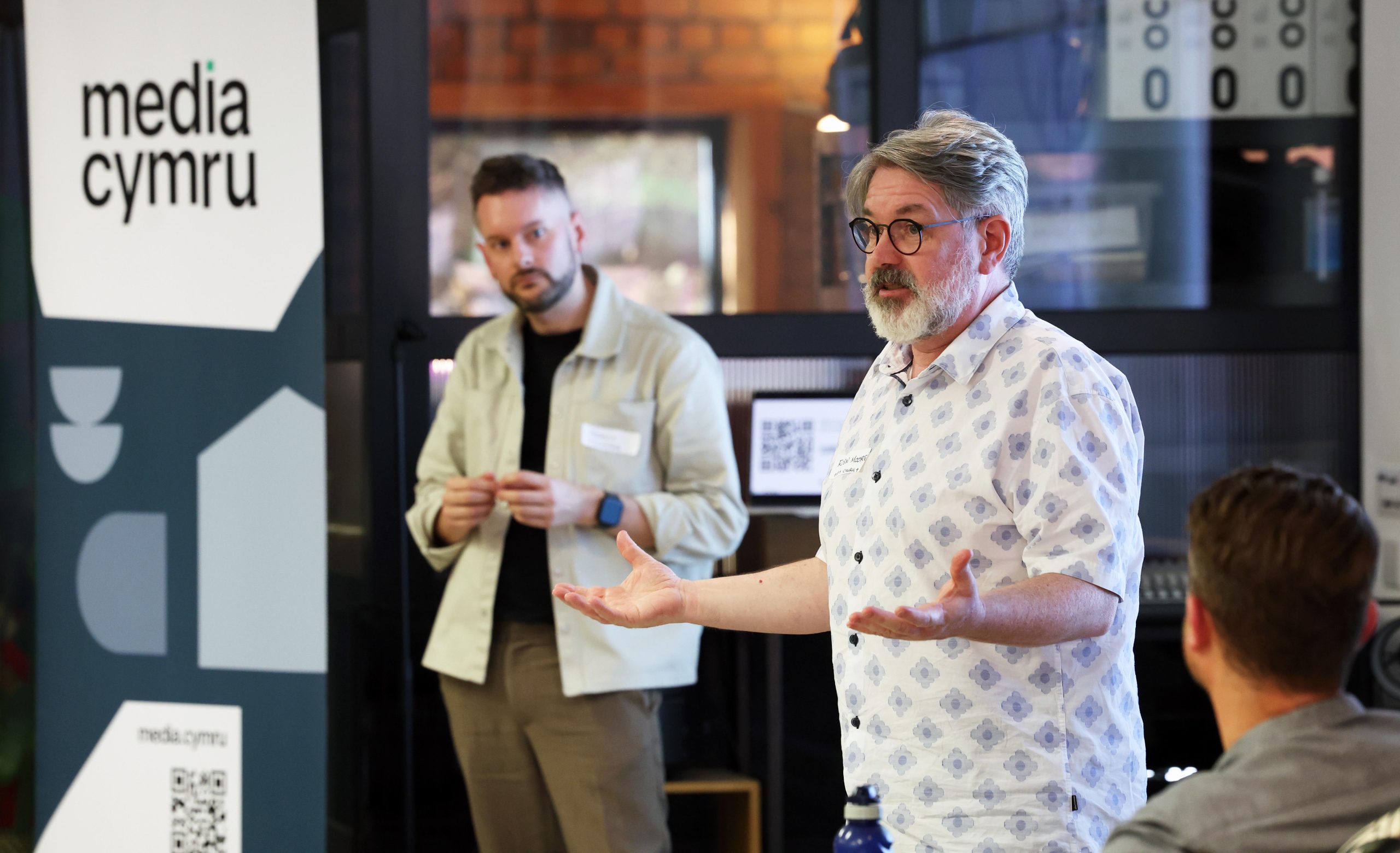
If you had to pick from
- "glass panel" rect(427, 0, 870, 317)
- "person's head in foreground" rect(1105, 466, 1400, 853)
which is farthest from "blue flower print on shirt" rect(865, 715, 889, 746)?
"glass panel" rect(427, 0, 870, 317)

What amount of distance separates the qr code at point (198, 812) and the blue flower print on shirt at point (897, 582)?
1764 mm

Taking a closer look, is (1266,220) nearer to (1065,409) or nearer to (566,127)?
(566,127)

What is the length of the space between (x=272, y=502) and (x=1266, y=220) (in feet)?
8.88

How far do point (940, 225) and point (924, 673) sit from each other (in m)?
0.62

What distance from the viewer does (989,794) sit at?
67.2 inches

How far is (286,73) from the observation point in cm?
289

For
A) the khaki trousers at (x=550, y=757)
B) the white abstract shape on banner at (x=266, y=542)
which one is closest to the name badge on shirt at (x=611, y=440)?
the khaki trousers at (x=550, y=757)

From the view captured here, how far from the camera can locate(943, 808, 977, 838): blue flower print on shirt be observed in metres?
1.71

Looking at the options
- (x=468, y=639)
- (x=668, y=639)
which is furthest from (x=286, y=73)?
(x=668, y=639)

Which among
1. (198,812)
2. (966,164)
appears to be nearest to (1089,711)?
(966,164)

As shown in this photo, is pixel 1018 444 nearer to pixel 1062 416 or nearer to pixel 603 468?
pixel 1062 416

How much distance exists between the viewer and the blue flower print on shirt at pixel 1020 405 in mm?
1744

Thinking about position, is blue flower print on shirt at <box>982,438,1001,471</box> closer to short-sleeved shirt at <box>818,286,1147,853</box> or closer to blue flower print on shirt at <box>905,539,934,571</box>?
short-sleeved shirt at <box>818,286,1147,853</box>

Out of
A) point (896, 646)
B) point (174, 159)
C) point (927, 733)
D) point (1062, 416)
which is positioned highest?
point (174, 159)
